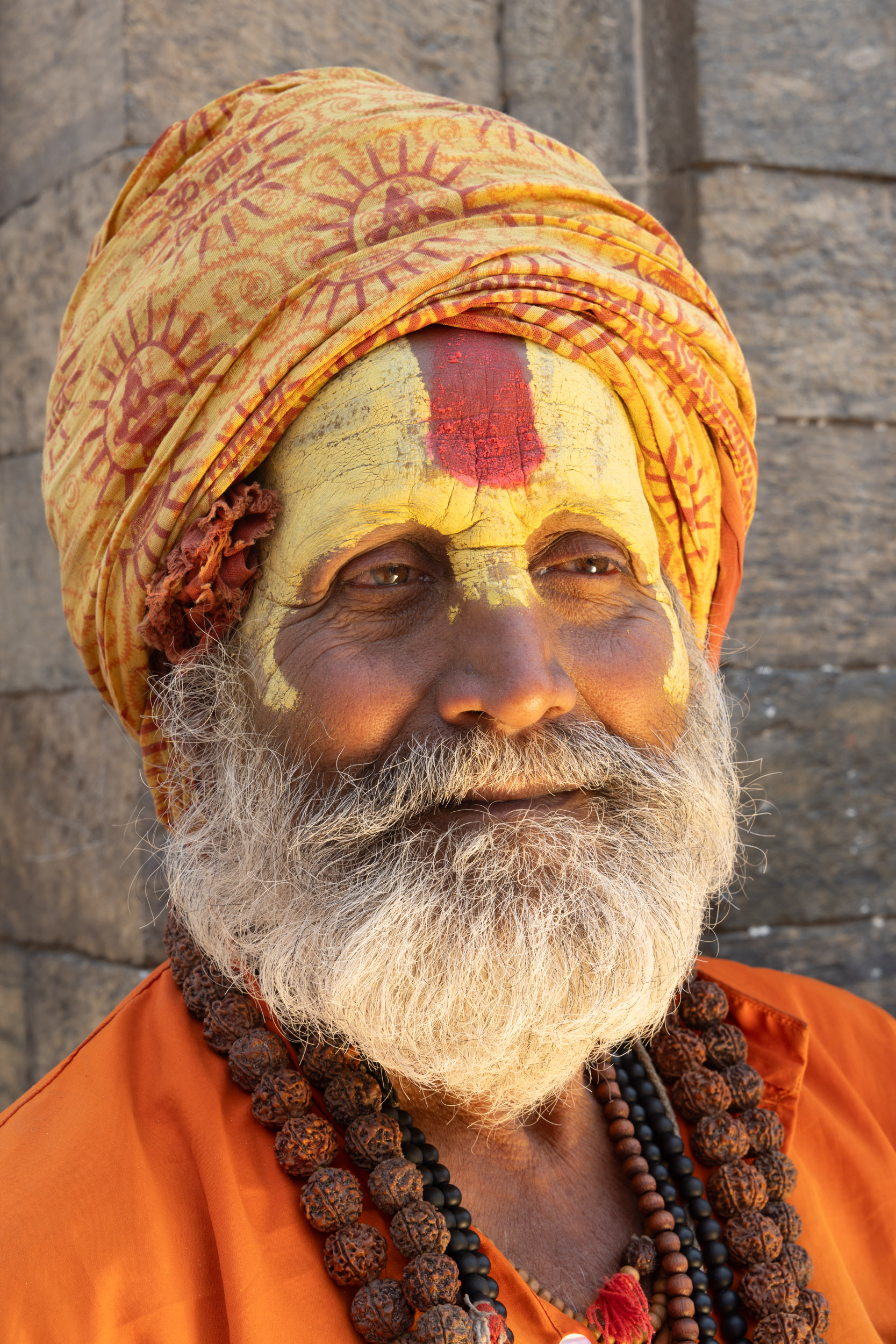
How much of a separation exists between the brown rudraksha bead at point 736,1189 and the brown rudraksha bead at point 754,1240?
0.06ft

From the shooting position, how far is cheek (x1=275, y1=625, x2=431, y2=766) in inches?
64.5

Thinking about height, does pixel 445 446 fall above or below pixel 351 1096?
above

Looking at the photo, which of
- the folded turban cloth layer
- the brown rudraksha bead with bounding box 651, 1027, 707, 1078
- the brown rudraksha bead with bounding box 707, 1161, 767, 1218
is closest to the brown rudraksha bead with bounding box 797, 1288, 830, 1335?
the brown rudraksha bead with bounding box 707, 1161, 767, 1218

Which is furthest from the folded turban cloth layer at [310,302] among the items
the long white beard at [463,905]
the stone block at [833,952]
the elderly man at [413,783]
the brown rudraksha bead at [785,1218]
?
the stone block at [833,952]

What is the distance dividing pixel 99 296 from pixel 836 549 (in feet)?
6.38

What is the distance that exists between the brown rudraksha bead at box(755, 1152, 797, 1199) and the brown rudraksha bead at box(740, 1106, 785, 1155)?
0.06 ft

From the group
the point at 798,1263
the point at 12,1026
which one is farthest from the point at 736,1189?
the point at 12,1026

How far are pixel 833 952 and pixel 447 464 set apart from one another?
1.90 metres

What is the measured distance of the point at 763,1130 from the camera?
1.81 meters

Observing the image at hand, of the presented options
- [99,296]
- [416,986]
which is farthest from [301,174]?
[416,986]

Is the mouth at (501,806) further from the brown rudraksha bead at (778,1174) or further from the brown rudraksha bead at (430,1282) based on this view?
the brown rudraksha bead at (778,1174)

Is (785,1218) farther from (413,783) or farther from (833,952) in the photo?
(833,952)

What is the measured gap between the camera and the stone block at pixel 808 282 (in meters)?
2.74

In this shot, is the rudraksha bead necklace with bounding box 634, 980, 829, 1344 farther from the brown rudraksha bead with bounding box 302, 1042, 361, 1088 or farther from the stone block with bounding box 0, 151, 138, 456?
the stone block with bounding box 0, 151, 138, 456
